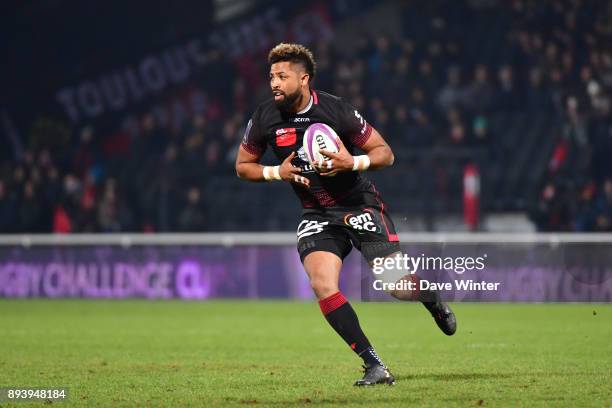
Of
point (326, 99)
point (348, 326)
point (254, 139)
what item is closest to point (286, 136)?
point (254, 139)

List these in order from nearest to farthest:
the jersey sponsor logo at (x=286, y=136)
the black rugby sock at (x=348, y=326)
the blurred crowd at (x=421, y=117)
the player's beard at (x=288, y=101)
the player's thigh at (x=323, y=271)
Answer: the black rugby sock at (x=348, y=326), the player's thigh at (x=323, y=271), the player's beard at (x=288, y=101), the jersey sponsor logo at (x=286, y=136), the blurred crowd at (x=421, y=117)

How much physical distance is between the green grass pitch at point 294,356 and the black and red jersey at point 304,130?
124 centimetres

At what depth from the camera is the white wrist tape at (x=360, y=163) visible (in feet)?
24.7

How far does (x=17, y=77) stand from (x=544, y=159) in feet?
37.6

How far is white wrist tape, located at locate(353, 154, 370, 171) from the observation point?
7.53 m

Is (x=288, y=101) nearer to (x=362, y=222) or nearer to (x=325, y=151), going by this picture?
(x=325, y=151)

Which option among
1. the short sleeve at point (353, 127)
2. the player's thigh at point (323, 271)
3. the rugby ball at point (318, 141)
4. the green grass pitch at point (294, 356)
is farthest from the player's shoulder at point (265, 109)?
the green grass pitch at point (294, 356)

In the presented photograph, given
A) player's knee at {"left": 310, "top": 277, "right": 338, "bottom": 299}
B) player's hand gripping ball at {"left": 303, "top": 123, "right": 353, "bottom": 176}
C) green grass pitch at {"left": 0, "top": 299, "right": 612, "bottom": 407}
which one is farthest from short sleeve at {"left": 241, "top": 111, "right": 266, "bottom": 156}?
green grass pitch at {"left": 0, "top": 299, "right": 612, "bottom": 407}

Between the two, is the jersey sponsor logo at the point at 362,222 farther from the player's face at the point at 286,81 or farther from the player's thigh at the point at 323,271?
the player's face at the point at 286,81

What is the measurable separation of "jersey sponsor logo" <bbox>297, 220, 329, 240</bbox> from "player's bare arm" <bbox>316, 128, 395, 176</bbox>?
1.36ft

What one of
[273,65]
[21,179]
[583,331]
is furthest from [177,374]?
[21,179]

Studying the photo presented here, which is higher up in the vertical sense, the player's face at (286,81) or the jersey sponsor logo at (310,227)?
the player's face at (286,81)

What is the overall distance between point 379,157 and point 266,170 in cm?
75

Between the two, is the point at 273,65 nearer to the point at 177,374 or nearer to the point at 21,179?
the point at 177,374
